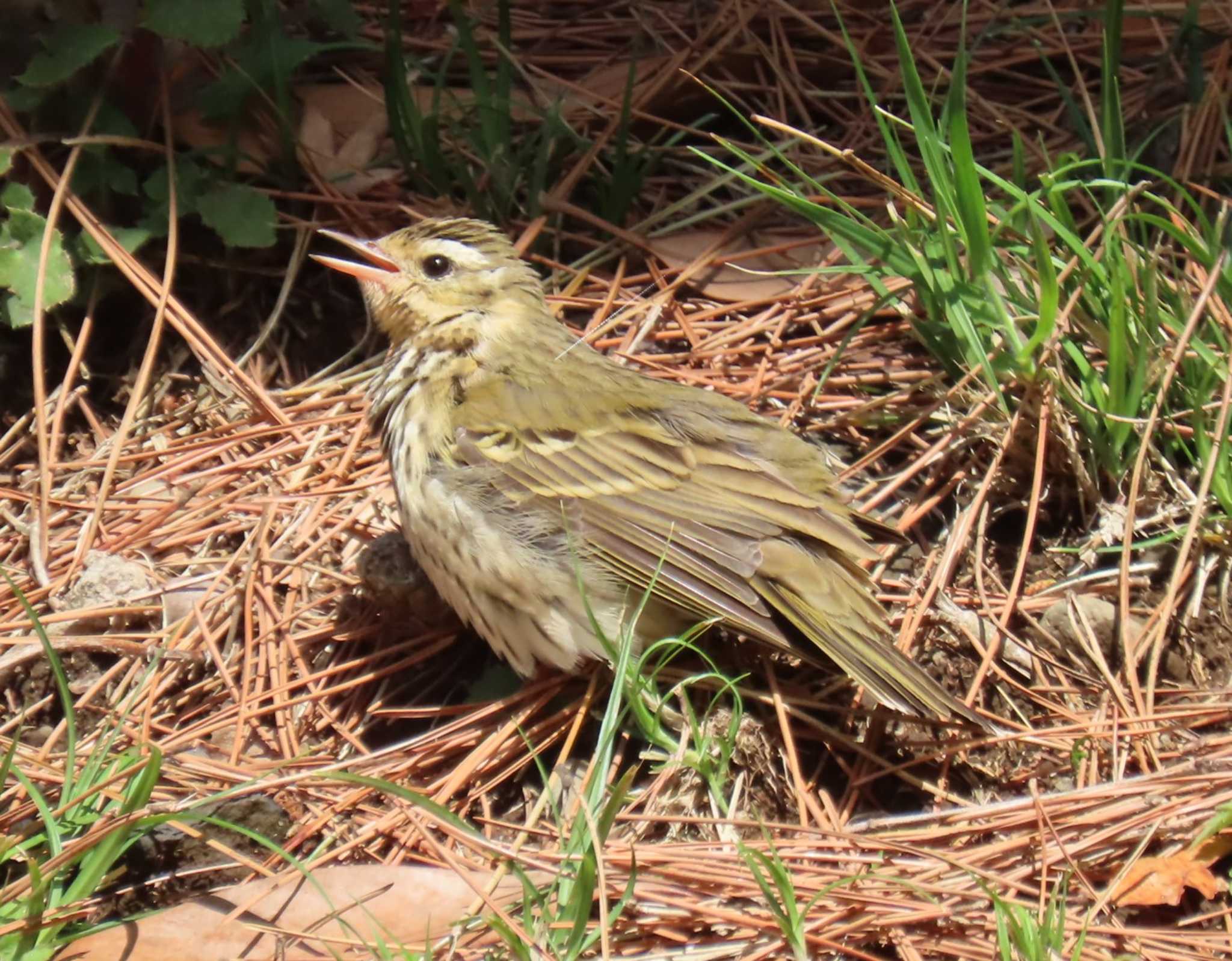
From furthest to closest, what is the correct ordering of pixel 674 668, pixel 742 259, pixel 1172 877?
1. pixel 742 259
2. pixel 674 668
3. pixel 1172 877

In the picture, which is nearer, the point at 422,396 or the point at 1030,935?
the point at 1030,935

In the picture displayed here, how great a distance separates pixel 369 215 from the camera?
5219mm

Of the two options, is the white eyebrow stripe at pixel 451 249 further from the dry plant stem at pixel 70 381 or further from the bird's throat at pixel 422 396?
the dry plant stem at pixel 70 381

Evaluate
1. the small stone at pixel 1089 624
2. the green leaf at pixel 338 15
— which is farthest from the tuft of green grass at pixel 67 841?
the green leaf at pixel 338 15

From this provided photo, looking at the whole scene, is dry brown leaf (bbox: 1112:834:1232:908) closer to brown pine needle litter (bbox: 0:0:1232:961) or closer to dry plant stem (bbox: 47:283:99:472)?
brown pine needle litter (bbox: 0:0:1232:961)

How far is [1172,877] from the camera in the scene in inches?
127

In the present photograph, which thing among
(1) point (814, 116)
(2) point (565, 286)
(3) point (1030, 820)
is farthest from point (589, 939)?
(1) point (814, 116)

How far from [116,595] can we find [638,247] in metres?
2.08

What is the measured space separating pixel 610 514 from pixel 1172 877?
1.60 meters

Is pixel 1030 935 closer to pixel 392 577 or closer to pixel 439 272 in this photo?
pixel 392 577

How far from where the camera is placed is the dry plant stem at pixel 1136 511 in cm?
389

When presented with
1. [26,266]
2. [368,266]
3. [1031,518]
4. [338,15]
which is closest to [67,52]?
[26,266]

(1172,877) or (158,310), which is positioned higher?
(158,310)

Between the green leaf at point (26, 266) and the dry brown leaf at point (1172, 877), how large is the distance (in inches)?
138
